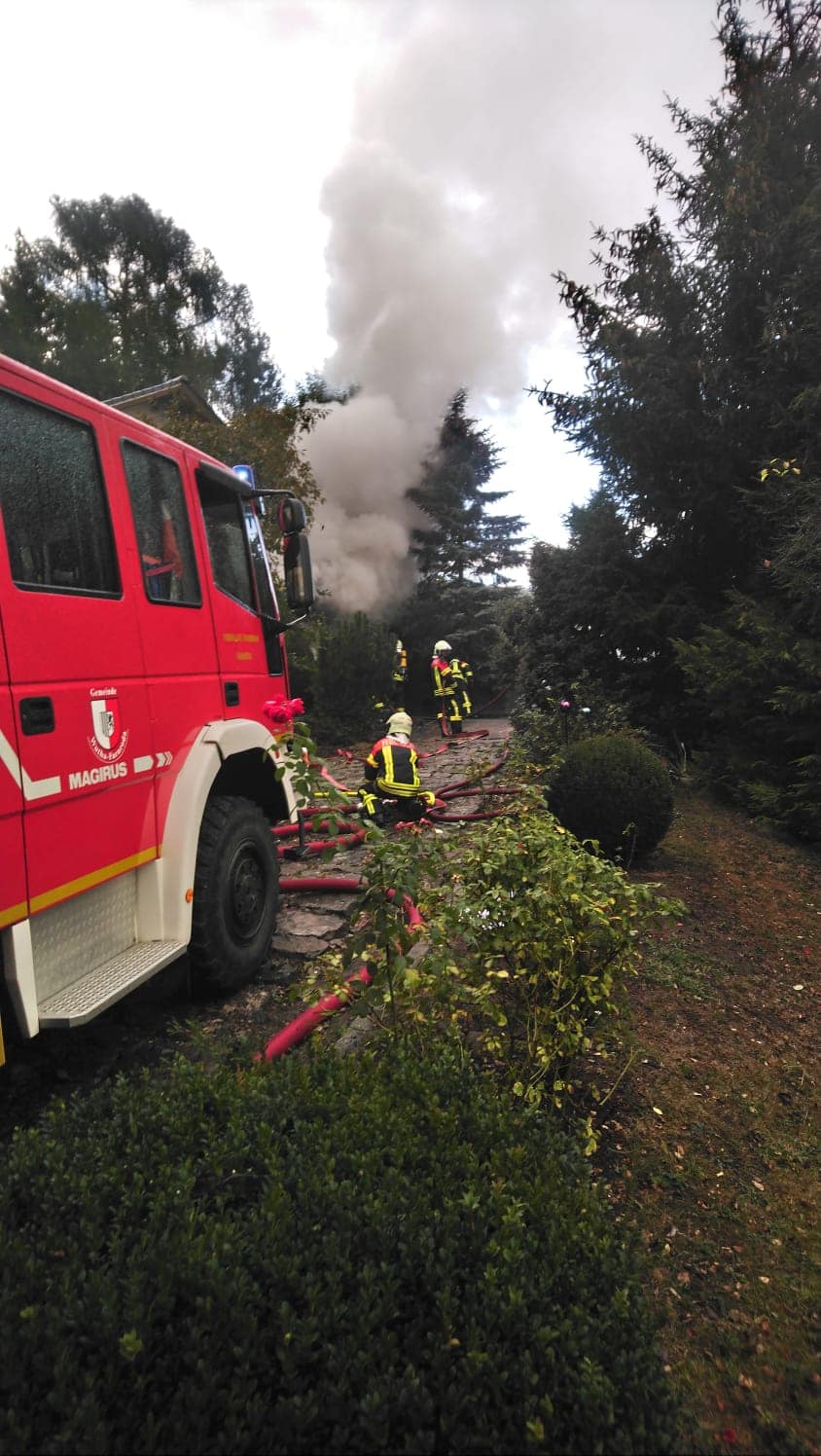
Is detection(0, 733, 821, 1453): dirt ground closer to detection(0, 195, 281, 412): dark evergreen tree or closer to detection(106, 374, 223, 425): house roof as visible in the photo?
detection(106, 374, 223, 425): house roof

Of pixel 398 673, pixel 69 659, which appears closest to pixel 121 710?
pixel 69 659

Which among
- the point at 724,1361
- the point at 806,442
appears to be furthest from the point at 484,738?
the point at 724,1361

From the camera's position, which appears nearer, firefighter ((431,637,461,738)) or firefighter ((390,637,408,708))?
firefighter ((431,637,461,738))

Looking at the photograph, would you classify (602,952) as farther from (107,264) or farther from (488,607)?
(107,264)

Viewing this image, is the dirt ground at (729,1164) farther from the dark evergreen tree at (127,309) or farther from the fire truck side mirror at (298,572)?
the dark evergreen tree at (127,309)

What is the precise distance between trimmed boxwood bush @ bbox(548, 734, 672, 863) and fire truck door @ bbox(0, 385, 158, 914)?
12.4 ft

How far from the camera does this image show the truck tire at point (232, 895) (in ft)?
10.9

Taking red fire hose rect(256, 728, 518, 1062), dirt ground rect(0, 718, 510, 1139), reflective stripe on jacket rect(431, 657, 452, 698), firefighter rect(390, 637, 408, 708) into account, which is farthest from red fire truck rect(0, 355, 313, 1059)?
firefighter rect(390, 637, 408, 708)

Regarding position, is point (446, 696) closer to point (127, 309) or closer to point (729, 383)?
point (729, 383)

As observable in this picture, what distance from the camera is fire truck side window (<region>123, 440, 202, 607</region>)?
3.05 metres

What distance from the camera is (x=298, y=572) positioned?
403 cm

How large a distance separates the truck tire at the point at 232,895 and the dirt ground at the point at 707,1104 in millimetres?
156

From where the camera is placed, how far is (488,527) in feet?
76.1

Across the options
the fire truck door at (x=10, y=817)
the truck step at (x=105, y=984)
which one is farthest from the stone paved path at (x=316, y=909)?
the fire truck door at (x=10, y=817)
